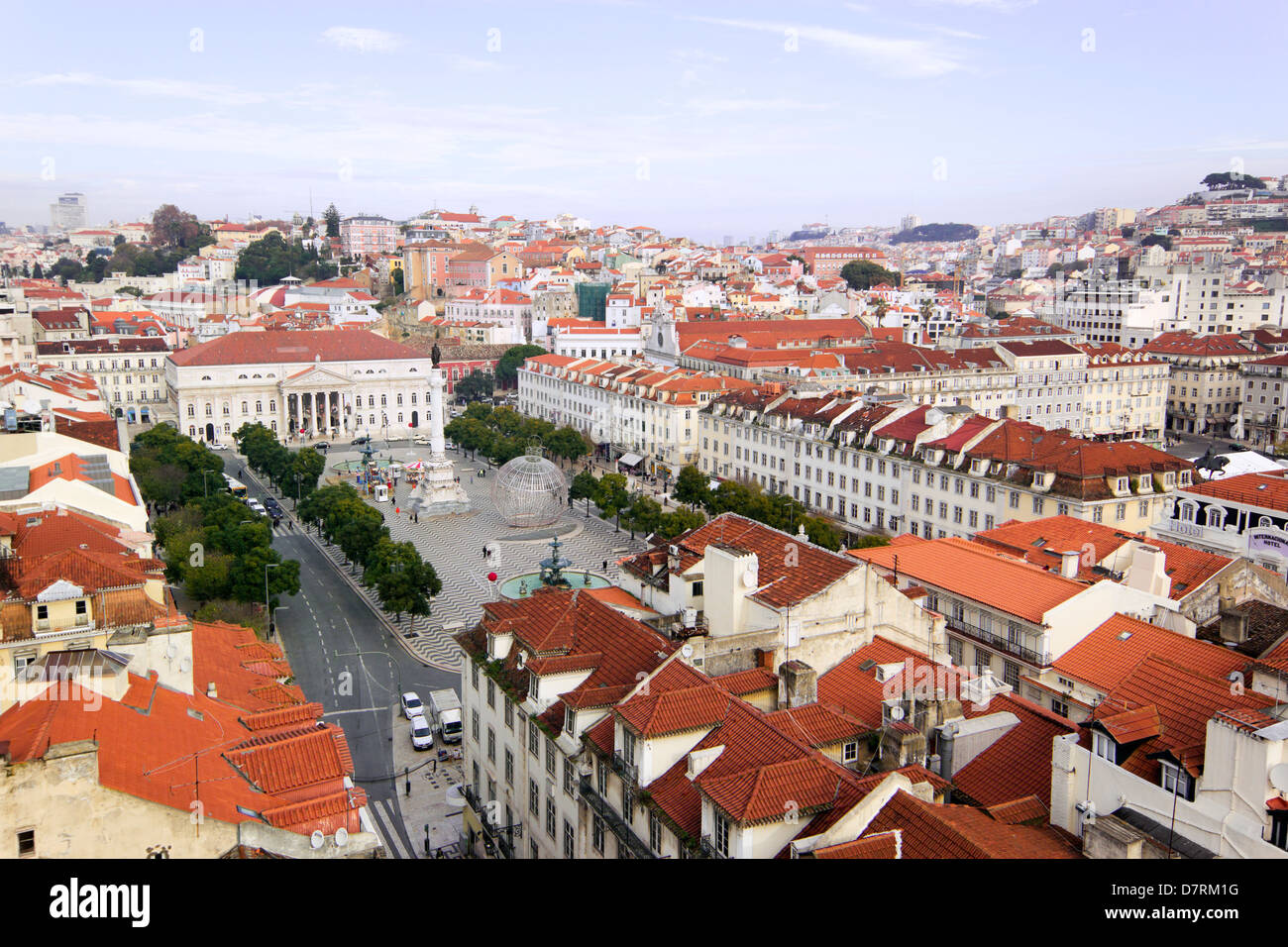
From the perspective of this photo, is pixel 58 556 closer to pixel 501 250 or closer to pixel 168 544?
pixel 168 544

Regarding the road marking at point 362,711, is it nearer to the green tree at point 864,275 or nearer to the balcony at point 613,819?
the balcony at point 613,819

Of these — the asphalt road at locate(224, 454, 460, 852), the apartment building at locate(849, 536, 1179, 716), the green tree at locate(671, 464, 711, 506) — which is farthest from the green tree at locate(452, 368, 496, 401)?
the apartment building at locate(849, 536, 1179, 716)

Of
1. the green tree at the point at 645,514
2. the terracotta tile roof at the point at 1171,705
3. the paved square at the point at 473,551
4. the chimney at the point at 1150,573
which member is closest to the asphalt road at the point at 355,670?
the paved square at the point at 473,551

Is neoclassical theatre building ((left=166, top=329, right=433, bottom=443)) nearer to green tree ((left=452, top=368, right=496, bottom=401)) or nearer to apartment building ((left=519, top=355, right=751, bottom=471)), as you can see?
green tree ((left=452, top=368, right=496, bottom=401))

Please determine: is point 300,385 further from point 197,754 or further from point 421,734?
point 197,754

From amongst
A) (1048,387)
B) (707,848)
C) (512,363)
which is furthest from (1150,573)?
(512,363)
